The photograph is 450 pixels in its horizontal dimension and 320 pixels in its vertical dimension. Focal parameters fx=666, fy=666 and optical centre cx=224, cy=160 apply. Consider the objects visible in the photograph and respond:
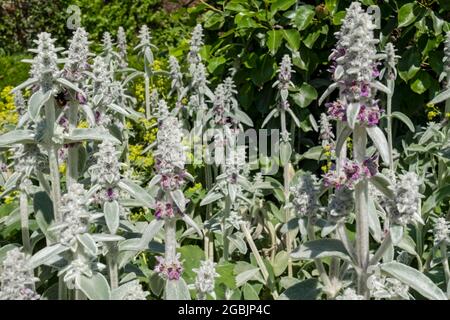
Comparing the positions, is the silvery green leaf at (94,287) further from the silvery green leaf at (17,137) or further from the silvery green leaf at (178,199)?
the silvery green leaf at (17,137)

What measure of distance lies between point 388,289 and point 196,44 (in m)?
2.28

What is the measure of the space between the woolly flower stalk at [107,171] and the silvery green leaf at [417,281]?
1014mm

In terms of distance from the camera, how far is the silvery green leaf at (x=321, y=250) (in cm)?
242

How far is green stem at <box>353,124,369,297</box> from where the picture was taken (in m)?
2.36

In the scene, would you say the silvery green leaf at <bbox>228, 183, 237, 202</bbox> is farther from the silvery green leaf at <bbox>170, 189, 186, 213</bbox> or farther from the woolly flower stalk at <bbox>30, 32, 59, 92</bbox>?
the woolly flower stalk at <bbox>30, 32, 59, 92</bbox>

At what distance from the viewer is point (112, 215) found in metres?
2.44

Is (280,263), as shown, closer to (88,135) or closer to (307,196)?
(307,196)

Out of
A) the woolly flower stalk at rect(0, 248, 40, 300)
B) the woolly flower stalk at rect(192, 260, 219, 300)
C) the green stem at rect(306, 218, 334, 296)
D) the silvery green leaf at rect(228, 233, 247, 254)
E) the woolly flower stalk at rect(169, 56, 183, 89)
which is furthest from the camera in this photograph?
the woolly flower stalk at rect(169, 56, 183, 89)

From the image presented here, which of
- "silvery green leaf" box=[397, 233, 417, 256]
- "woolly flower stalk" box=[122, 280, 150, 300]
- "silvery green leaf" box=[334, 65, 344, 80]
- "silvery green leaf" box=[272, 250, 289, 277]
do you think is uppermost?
"silvery green leaf" box=[334, 65, 344, 80]

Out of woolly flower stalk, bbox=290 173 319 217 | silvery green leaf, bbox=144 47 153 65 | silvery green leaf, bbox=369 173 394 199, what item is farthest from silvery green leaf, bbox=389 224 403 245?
silvery green leaf, bbox=144 47 153 65

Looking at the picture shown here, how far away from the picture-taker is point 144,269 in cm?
316

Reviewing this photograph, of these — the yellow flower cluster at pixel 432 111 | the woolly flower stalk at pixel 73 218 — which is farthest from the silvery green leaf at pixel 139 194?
the yellow flower cluster at pixel 432 111

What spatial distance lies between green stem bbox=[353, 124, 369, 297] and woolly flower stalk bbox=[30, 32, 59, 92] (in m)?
1.13
